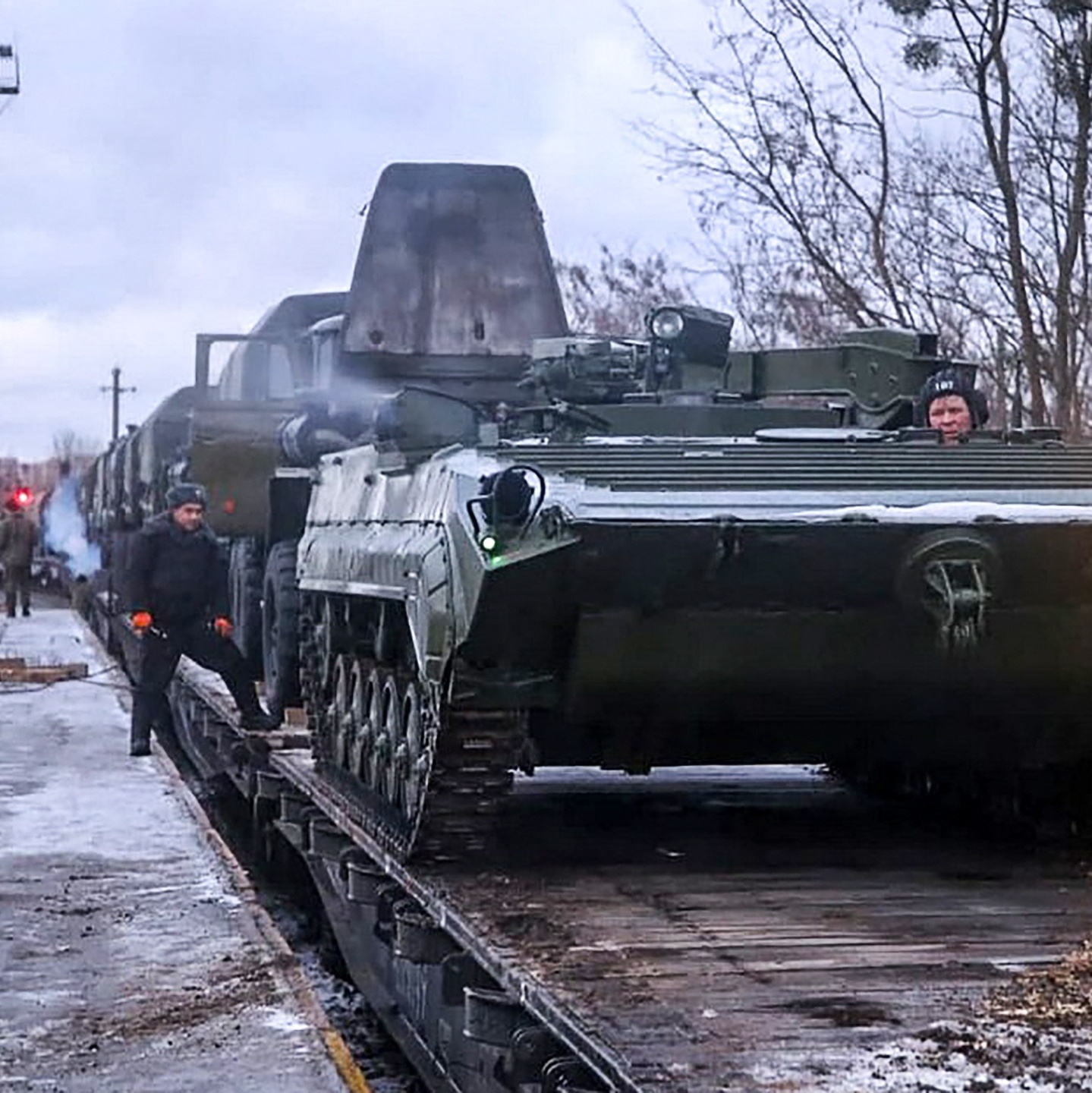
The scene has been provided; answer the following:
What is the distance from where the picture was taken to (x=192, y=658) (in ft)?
40.3

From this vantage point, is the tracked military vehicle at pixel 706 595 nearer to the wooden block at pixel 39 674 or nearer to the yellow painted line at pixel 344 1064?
the yellow painted line at pixel 344 1064

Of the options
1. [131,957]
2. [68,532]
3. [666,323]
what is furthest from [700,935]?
[68,532]

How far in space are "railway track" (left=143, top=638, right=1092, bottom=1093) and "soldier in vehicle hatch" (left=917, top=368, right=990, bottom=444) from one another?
1.38 meters

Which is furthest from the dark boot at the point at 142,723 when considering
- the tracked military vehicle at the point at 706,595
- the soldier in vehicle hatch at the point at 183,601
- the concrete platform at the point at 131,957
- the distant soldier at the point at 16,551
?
the distant soldier at the point at 16,551

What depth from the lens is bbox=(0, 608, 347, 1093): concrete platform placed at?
6.16m

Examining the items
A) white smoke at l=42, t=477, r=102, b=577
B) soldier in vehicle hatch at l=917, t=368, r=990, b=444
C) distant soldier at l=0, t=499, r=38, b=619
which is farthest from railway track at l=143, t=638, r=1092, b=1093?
white smoke at l=42, t=477, r=102, b=577

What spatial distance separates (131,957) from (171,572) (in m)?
4.58

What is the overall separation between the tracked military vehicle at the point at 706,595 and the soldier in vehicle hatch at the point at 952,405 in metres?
0.25

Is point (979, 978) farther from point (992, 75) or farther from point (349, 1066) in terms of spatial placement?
point (992, 75)

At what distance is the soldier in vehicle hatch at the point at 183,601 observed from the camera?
11.9 metres

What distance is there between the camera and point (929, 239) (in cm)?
1942

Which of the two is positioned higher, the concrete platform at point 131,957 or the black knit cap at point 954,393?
the black knit cap at point 954,393

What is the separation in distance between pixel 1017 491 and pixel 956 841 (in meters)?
1.76

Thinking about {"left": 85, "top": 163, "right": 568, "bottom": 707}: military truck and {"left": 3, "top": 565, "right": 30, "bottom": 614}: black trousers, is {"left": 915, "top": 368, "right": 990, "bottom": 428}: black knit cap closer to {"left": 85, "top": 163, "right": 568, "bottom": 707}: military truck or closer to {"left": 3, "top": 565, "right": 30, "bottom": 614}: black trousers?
{"left": 85, "top": 163, "right": 568, "bottom": 707}: military truck
